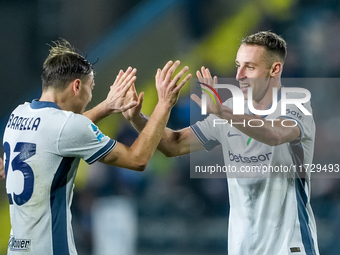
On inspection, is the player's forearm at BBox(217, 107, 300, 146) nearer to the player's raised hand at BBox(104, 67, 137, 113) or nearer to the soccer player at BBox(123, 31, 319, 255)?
the soccer player at BBox(123, 31, 319, 255)

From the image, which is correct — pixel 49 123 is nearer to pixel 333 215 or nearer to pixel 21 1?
pixel 21 1

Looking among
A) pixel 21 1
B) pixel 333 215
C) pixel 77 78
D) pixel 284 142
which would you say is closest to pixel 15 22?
pixel 21 1

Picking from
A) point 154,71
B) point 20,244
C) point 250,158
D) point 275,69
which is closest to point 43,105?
point 20,244

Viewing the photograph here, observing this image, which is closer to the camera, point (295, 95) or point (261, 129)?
point (261, 129)

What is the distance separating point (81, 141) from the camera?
2096 millimetres

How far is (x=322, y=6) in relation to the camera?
539 cm

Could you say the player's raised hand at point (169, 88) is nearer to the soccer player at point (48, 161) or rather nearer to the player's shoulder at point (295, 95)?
the soccer player at point (48, 161)

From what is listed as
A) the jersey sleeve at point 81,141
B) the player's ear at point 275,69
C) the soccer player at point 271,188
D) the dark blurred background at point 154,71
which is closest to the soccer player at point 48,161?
the jersey sleeve at point 81,141

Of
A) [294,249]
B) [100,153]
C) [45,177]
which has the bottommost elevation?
[294,249]

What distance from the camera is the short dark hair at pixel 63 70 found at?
2273 mm

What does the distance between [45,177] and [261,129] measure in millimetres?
1182

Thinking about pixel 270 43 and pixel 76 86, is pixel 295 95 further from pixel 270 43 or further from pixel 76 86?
pixel 76 86

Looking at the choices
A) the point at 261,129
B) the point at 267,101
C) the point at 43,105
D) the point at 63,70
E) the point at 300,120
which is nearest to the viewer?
the point at 43,105

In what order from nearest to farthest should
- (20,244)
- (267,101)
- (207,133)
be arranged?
(20,244), (267,101), (207,133)
